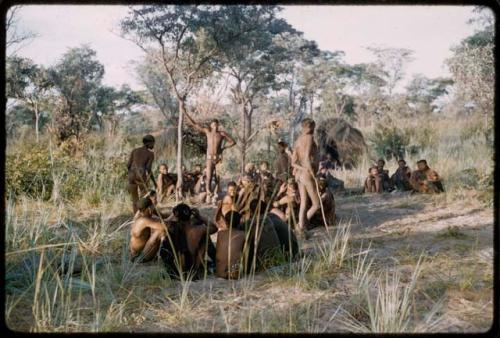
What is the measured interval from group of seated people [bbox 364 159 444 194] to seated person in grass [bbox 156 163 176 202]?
2.69m

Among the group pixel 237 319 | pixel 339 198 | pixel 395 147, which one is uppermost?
pixel 395 147

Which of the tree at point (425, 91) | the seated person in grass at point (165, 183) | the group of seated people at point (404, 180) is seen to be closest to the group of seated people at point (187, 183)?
the seated person in grass at point (165, 183)

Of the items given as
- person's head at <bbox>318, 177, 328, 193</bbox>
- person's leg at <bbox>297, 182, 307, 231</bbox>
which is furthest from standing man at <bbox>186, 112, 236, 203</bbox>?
person's head at <bbox>318, 177, 328, 193</bbox>

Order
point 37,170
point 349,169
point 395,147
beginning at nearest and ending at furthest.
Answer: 1. point 37,170
2. point 395,147
3. point 349,169

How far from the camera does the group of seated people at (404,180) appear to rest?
5.57 meters

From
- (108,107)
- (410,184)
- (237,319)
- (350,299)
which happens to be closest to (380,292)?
(350,299)

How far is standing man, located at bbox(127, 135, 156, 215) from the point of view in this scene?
15.9ft

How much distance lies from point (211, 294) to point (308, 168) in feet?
8.15

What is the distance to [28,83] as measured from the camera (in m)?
4.29

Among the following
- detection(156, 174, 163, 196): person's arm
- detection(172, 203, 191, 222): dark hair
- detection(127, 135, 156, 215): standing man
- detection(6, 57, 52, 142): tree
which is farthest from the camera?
detection(156, 174, 163, 196): person's arm

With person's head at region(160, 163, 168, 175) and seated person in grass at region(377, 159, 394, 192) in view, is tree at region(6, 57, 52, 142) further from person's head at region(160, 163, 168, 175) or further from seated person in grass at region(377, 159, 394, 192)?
seated person in grass at region(377, 159, 394, 192)

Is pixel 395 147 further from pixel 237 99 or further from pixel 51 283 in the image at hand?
pixel 51 283

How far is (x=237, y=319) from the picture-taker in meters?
3.43

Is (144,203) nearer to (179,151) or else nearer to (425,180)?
(179,151)
